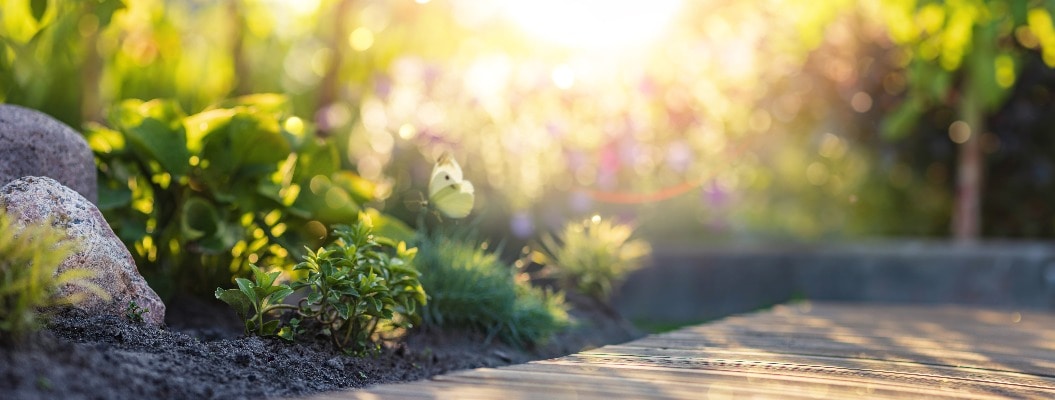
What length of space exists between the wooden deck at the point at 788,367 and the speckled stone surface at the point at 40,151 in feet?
4.41

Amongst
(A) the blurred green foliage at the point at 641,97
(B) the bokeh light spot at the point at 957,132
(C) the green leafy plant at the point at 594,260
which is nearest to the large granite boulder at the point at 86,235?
(A) the blurred green foliage at the point at 641,97

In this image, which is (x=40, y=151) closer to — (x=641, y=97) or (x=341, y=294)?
(x=341, y=294)

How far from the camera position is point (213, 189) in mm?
3100

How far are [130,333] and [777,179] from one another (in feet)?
19.5

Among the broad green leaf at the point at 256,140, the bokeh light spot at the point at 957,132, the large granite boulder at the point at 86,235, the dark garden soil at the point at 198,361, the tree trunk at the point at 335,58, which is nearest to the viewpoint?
the dark garden soil at the point at 198,361

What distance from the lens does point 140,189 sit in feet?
10.9

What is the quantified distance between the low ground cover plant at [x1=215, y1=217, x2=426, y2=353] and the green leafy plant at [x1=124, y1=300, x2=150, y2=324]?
0.70 ft

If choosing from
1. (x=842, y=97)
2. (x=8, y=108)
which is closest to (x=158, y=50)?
(x=8, y=108)

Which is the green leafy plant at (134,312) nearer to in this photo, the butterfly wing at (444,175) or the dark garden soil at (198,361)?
the dark garden soil at (198,361)

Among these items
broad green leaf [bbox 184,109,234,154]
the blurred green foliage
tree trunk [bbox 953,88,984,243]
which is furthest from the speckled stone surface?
tree trunk [bbox 953,88,984,243]

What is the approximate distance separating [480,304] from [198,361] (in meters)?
1.14

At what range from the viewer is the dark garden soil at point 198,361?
64.9 inches

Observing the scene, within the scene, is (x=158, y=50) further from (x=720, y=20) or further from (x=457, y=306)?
(x=720, y=20)

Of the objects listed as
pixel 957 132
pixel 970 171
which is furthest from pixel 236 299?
pixel 957 132
